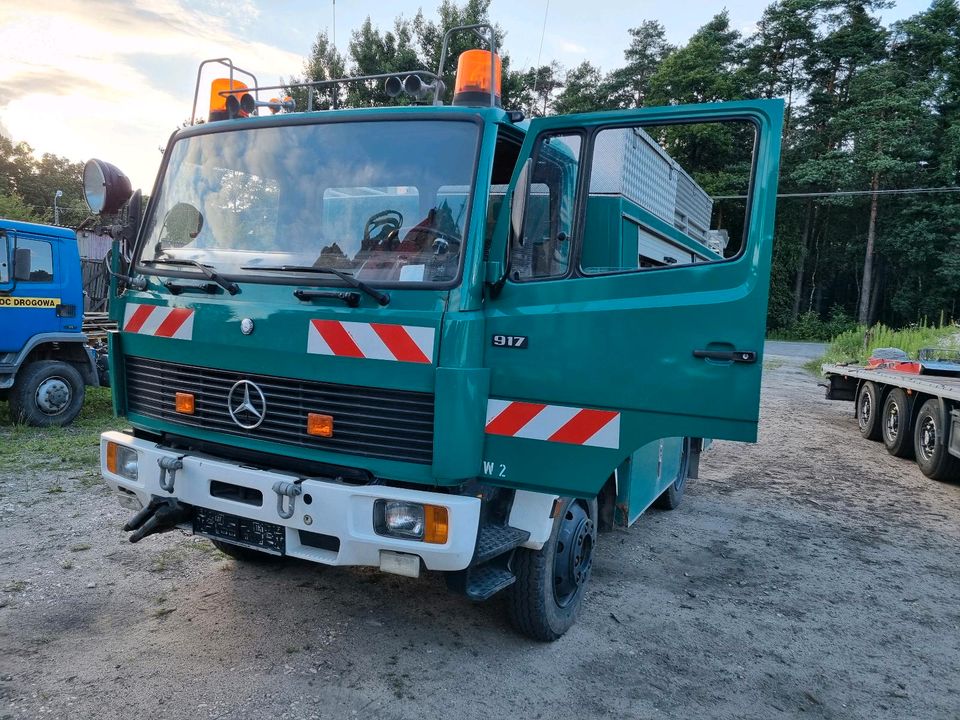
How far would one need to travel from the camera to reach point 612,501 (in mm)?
3725

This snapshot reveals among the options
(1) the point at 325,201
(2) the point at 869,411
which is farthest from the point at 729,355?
(2) the point at 869,411

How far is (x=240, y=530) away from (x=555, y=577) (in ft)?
4.99

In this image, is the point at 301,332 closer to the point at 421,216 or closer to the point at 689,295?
the point at 421,216

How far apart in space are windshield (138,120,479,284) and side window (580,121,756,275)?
2.05ft

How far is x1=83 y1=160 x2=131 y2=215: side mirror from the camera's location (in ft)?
11.2

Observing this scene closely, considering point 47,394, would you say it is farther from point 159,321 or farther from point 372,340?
point 372,340

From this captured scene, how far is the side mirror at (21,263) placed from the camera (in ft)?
24.2

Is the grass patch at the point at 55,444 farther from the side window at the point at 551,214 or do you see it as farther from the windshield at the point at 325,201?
the side window at the point at 551,214

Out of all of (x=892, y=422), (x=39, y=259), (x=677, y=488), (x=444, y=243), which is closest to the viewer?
(x=444, y=243)

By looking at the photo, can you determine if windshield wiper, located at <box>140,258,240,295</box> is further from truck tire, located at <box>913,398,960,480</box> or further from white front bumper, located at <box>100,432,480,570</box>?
truck tire, located at <box>913,398,960,480</box>

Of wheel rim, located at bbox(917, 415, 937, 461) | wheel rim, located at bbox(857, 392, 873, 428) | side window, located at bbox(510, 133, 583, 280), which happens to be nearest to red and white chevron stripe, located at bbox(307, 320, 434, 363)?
side window, located at bbox(510, 133, 583, 280)

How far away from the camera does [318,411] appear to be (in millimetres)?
2932

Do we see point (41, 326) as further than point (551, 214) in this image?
Yes

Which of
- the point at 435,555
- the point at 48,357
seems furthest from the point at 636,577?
the point at 48,357
